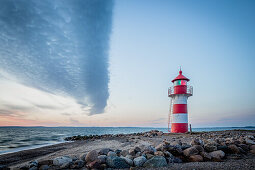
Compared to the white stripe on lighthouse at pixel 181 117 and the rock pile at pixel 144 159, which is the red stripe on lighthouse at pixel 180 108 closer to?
the white stripe on lighthouse at pixel 181 117

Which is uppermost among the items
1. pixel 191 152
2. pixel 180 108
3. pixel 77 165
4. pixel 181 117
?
pixel 180 108

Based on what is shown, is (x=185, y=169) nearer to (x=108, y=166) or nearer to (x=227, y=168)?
(x=227, y=168)

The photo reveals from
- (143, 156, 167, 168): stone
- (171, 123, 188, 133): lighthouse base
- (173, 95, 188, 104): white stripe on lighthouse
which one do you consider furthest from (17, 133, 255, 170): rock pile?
(173, 95, 188, 104): white stripe on lighthouse

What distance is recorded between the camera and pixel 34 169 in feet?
13.4

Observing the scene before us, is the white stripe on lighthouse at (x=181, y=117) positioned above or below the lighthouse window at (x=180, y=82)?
below

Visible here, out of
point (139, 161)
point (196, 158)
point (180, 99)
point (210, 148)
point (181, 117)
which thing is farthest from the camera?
point (180, 99)

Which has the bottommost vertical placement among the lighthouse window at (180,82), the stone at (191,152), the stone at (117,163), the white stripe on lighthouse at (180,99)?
the stone at (117,163)

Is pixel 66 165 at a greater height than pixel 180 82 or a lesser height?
lesser

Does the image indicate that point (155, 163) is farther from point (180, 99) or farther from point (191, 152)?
point (180, 99)

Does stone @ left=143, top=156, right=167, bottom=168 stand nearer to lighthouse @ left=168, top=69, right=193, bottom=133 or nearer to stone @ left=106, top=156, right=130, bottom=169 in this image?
stone @ left=106, top=156, right=130, bottom=169

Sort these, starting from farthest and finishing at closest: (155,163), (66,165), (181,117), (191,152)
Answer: (181,117) < (191,152) < (66,165) < (155,163)

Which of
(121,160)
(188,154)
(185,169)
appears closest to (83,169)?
(121,160)

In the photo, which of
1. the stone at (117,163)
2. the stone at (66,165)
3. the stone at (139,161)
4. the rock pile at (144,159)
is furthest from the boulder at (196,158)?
the stone at (66,165)

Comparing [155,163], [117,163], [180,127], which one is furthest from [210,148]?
[180,127]
